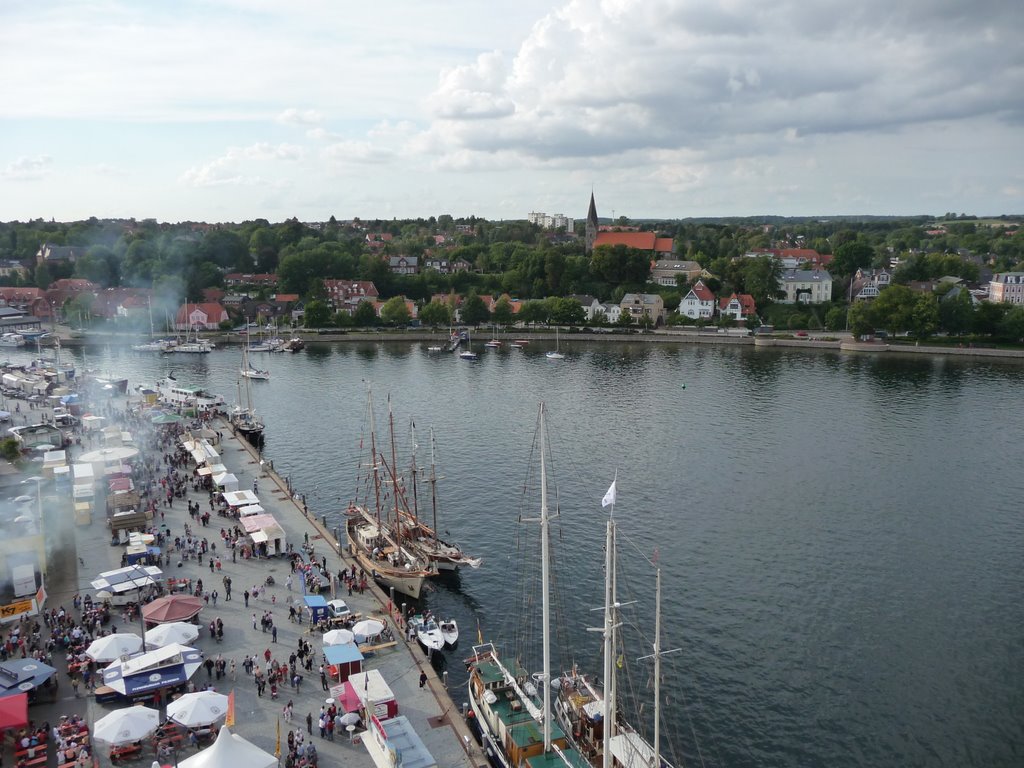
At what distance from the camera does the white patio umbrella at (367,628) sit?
72.2 ft

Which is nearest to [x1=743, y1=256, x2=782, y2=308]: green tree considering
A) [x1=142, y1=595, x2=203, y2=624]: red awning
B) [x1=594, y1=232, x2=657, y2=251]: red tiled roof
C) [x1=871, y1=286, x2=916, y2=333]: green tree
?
[x1=871, y1=286, x2=916, y2=333]: green tree

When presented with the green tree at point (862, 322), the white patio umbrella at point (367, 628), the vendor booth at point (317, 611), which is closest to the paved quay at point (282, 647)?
the vendor booth at point (317, 611)

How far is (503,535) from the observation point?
32625mm

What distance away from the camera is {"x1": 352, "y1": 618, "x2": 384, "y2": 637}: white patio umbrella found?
2200 centimetres

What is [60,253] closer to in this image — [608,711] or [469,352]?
[469,352]

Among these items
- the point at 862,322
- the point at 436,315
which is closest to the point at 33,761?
the point at 436,315

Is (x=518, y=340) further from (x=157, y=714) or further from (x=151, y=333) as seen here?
(x=157, y=714)

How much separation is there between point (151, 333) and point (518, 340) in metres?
43.5

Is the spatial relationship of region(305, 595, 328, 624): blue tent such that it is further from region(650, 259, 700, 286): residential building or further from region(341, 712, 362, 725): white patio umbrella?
region(650, 259, 700, 286): residential building

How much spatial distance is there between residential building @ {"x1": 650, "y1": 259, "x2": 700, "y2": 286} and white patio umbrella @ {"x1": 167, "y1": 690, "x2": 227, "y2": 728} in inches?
3872

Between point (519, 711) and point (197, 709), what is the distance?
297 inches

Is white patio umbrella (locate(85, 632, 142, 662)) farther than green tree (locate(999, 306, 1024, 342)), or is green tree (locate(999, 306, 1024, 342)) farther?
green tree (locate(999, 306, 1024, 342))

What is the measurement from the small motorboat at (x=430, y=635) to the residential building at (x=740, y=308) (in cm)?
7852

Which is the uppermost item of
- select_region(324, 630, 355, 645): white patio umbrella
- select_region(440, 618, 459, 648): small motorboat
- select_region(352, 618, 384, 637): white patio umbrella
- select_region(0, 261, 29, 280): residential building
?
select_region(0, 261, 29, 280): residential building
